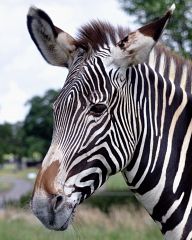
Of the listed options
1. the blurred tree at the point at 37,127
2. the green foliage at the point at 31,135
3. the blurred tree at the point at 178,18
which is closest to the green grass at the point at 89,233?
the blurred tree at the point at 178,18

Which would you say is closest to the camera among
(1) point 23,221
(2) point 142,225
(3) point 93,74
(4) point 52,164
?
(4) point 52,164

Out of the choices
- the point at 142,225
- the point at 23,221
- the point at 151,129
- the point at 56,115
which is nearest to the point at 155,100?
the point at 151,129

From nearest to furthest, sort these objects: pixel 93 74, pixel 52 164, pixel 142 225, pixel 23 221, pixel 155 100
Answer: pixel 52 164 → pixel 93 74 → pixel 155 100 → pixel 142 225 → pixel 23 221

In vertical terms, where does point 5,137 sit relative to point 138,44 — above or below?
below

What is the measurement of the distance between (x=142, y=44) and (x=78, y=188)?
39.0 inches

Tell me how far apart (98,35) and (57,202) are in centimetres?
122

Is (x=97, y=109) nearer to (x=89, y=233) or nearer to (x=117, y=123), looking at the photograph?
(x=117, y=123)

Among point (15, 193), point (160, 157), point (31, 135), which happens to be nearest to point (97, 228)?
point (160, 157)

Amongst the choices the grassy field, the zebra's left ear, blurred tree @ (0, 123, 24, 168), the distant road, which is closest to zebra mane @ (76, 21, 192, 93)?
the zebra's left ear

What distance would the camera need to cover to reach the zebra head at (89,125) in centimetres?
346

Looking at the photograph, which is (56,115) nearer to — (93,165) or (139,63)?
(93,165)

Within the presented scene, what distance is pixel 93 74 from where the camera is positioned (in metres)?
3.74

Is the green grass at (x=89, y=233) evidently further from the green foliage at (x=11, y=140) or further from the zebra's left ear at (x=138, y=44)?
the green foliage at (x=11, y=140)

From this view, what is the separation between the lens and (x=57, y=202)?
3424 millimetres
